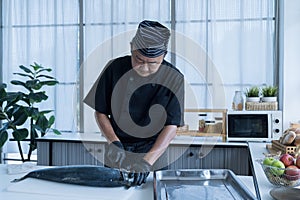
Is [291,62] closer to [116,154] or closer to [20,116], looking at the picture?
[116,154]

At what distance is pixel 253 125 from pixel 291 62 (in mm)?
582

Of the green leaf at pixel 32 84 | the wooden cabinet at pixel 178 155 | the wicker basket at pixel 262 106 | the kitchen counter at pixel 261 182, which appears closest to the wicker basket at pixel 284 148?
the kitchen counter at pixel 261 182

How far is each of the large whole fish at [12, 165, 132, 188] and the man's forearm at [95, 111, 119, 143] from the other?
27 centimetres

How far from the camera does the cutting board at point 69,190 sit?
4.27 ft

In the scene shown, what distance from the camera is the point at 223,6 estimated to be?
10.7 feet

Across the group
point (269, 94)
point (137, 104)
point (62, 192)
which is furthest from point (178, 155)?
point (62, 192)

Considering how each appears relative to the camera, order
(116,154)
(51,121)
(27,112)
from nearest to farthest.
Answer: (116,154) < (27,112) < (51,121)

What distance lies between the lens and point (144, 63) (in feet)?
5.74

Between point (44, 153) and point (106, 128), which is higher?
point (106, 128)

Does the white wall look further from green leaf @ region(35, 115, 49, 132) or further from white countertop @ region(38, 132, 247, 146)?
green leaf @ region(35, 115, 49, 132)

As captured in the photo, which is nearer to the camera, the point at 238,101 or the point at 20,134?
the point at 238,101

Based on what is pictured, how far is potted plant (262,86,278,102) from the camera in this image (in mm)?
2959

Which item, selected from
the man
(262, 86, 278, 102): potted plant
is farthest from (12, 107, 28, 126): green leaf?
(262, 86, 278, 102): potted plant

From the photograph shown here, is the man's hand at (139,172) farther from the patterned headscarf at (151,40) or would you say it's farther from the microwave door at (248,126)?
the microwave door at (248,126)
